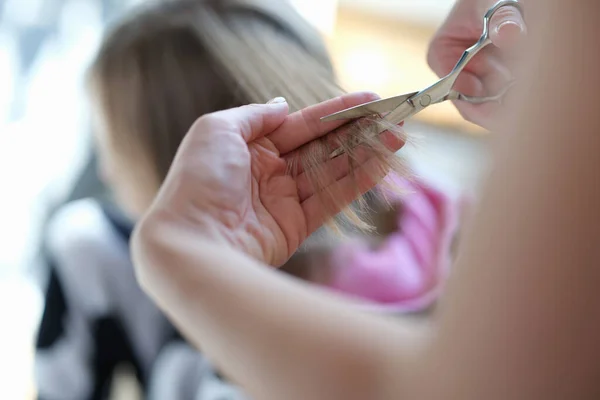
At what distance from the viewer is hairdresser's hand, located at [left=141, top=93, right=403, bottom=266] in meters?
0.47

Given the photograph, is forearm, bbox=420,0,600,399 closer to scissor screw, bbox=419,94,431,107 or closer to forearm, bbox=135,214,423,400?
forearm, bbox=135,214,423,400

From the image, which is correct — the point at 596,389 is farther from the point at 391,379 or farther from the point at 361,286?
the point at 361,286

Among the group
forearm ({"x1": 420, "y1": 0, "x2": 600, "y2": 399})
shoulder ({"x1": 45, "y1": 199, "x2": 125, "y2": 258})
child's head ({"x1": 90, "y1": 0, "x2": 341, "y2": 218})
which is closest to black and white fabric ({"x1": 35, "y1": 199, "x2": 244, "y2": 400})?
shoulder ({"x1": 45, "y1": 199, "x2": 125, "y2": 258})

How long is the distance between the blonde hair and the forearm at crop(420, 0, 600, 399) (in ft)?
1.49

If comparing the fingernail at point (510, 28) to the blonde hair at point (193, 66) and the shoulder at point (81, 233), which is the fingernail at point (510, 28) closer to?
the blonde hair at point (193, 66)

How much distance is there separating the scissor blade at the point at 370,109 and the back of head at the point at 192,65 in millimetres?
180

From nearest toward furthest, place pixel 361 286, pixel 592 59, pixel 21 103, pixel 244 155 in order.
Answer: pixel 592 59
pixel 244 155
pixel 361 286
pixel 21 103

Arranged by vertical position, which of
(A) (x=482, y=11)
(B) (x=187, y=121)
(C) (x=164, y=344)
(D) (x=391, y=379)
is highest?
(A) (x=482, y=11)

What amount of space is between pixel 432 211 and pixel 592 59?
835mm

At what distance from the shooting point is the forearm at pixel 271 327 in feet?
1.02

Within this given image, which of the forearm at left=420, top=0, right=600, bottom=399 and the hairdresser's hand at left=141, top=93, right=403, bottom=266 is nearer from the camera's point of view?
the forearm at left=420, top=0, right=600, bottom=399

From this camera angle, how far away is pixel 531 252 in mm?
266

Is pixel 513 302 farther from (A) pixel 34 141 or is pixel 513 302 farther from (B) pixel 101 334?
(A) pixel 34 141

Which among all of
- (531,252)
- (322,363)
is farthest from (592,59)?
(322,363)
